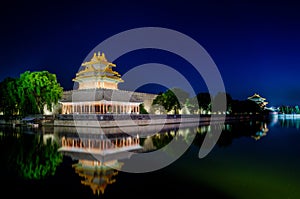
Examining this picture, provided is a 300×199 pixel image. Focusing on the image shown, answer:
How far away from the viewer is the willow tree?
101 ft

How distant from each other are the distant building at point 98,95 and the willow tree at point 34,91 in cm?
410

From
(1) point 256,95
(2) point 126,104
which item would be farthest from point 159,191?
(1) point 256,95

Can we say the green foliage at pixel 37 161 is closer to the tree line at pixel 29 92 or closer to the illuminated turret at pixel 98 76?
the tree line at pixel 29 92

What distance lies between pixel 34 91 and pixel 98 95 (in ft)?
25.6

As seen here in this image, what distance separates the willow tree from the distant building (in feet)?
13.5

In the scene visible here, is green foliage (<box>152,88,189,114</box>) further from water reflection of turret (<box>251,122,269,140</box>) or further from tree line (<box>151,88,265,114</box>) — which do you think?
water reflection of turret (<box>251,122,269,140</box>)

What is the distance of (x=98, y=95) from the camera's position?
3378 cm

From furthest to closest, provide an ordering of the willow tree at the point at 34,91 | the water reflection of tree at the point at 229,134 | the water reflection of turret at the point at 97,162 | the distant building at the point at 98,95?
the distant building at the point at 98,95 → the willow tree at the point at 34,91 → the water reflection of tree at the point at 229,134 → the water reflection of turret at the point at 97,162

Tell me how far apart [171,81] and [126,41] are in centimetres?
1336

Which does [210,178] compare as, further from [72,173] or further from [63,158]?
[63,158]

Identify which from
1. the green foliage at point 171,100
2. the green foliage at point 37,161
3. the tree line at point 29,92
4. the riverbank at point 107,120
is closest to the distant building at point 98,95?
the tree line at point 29,92

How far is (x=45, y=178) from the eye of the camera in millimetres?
8086

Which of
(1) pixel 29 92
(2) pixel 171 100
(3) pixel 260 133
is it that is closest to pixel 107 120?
(1) pixel 29 92

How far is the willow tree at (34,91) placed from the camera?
101 feet
